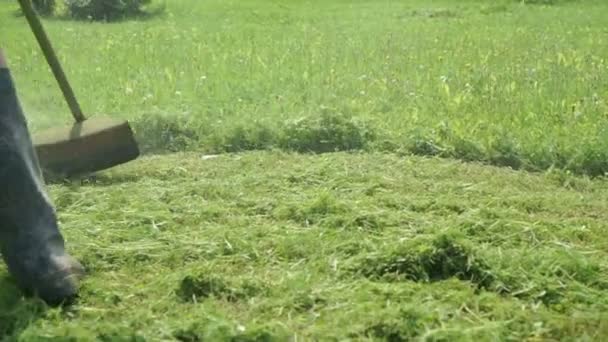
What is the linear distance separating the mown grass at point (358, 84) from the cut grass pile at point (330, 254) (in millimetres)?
392

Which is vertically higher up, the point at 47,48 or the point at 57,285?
the point at 47,48

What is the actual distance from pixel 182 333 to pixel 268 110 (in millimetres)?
3108

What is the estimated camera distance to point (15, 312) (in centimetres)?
291

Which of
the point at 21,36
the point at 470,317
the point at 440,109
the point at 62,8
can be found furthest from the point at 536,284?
the point at 62,8

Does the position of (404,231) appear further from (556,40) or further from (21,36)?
(21,36)

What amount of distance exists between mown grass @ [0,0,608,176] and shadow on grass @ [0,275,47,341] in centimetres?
222

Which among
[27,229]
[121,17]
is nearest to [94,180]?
[27,229]

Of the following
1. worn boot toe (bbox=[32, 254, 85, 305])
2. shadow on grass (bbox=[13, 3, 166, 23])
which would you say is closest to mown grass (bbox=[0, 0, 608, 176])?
shadow on grass (bbox=[13, 3, 166, 23])

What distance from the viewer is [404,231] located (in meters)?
3.57

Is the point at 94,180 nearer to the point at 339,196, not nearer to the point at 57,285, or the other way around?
the point at 339,196

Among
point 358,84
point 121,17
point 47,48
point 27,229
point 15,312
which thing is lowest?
point 121,17

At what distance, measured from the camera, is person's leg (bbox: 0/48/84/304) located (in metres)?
3.00

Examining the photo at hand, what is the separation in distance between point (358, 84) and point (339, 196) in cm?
250

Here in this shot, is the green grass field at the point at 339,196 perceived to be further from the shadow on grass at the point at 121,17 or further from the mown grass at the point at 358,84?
the shadow on grass at the point at 121,17
